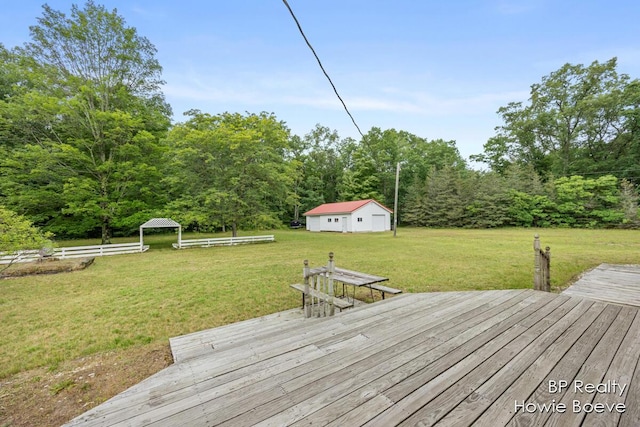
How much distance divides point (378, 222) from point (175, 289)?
67.7 ft

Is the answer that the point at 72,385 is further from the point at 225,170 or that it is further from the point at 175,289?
the point at 225,170

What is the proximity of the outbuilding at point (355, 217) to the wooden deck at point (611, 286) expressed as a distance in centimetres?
1703

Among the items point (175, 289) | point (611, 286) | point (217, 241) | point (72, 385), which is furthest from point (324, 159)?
point (72, 385)

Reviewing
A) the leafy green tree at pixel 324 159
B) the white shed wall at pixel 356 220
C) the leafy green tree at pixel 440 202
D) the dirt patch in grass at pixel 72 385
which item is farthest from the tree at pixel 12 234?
the leafy green tree at pixel 440 202

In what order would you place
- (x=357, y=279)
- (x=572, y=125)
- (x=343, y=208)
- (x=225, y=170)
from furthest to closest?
(x=572, y=125) → (x=343, y=208) → (x=225, y=170) → (x=357, y=279)

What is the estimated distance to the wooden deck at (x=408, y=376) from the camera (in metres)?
1.58

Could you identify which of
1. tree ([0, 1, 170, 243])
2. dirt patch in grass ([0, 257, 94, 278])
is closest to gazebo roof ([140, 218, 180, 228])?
tree ([0, 1, 170, 243])

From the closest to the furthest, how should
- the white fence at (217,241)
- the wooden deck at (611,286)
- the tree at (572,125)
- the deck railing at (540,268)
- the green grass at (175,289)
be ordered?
the green grass at (175,289) → the wooden deck at (611,286) → the deck railing at (540,268) → the white fence at (217,241) → the tree at (572,125)

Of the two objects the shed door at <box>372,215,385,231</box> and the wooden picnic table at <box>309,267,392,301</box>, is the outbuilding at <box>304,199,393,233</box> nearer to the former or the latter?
the shed door at <box>372,215,385,231</box>

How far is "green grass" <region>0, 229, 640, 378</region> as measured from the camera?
3732 mm

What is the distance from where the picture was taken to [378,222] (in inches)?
964

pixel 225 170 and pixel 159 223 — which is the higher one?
pixel 225 170

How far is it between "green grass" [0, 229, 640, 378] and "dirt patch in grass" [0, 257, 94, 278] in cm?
46

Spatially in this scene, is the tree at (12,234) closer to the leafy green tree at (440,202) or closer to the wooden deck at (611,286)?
the wooden deck at (611,286)
